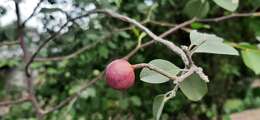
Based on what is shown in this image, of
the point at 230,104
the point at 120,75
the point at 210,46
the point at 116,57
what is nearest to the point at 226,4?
the point at 210,46

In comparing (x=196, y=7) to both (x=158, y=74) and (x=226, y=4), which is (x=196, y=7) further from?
(x=158, y=74)

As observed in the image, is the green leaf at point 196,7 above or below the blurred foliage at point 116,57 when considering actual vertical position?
above

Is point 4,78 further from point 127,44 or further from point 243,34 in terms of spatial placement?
point 243,34

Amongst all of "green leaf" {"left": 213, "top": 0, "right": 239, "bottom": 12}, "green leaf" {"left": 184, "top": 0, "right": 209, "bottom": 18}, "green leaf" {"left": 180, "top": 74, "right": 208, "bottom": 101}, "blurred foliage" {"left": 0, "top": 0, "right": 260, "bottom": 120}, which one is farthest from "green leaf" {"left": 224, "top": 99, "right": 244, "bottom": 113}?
"green leaf" {"left": 180, "top": 74, "right": 208, "bottom": 101}

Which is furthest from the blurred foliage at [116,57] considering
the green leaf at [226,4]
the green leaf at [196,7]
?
the green leaf at [226,4]

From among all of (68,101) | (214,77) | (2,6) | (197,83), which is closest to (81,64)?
(68,101)

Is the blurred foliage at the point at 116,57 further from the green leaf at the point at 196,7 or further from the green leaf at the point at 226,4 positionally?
the green leaf at the point at 226,4

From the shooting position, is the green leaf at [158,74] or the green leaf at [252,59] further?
the green leaf at [252,59]
